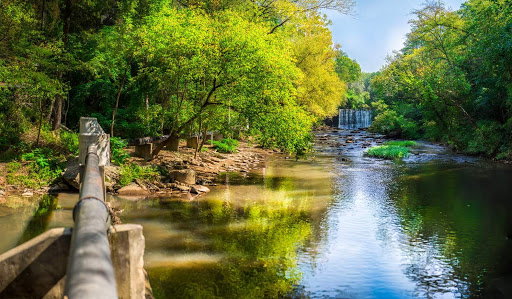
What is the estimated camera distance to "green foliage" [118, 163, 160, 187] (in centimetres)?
1395

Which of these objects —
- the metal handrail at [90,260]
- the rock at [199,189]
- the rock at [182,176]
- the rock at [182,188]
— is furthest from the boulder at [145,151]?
the metal handrail at [90,260]

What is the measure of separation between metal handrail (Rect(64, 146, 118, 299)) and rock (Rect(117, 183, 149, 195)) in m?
10.8

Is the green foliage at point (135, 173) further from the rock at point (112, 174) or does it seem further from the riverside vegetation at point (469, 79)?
the riverside vegetation at point (469, 79)

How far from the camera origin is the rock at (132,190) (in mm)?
13457

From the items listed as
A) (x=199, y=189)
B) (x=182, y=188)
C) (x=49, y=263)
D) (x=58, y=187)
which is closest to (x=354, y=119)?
(x=199, y=189)

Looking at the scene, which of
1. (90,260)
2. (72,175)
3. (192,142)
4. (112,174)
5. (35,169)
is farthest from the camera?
(192,142)

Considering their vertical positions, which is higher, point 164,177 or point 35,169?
point 35,169

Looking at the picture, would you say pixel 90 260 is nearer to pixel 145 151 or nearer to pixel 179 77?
pixel 179 77

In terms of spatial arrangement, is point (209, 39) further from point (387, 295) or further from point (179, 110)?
point (387, 295)

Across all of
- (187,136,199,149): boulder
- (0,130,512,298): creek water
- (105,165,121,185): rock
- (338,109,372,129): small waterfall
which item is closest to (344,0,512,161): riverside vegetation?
(0,130,512,298): creek water

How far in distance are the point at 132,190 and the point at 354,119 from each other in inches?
2047

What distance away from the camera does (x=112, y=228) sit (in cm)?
320

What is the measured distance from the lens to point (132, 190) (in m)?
13.6

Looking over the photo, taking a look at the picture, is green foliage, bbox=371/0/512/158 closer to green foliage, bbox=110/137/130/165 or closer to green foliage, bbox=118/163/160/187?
green foliage, bbox=118/163/160/187
